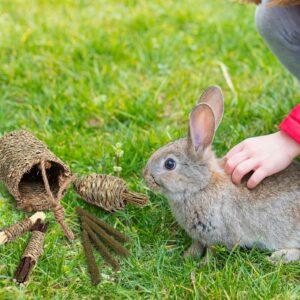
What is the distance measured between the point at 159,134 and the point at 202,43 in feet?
4.80

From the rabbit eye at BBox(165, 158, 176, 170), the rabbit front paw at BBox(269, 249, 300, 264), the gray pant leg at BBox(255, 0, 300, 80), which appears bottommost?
the rabbit front paw at BBox(269, 249, 300, 264)

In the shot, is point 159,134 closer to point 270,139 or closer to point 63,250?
point 270,139

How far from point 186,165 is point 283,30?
1.12m

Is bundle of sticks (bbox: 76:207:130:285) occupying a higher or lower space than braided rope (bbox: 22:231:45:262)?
lower

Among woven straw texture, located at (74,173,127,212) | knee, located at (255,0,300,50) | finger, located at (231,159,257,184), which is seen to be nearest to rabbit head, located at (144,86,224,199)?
finger, located at (231,159,257,184)

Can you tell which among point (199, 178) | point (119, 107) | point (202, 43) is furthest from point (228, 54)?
point (199, 178)

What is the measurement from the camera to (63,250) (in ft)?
9.39

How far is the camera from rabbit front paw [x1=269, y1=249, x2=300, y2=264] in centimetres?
286

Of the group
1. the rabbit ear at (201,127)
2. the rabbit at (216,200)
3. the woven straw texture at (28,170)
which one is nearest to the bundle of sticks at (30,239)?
the woven straw texture at (28,170)

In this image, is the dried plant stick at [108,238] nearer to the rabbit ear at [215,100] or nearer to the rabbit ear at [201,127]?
the rabbit ear at [201,127]

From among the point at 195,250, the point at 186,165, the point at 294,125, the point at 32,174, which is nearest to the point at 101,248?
the point at 195,250

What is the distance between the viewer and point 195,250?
117 inches

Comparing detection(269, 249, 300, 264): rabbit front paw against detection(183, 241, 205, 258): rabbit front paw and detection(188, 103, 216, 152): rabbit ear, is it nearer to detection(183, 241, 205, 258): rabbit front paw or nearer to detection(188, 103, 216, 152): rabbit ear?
detection(183, 241, 205, 258): rabbit front paw

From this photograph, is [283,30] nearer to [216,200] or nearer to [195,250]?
[216,200]
